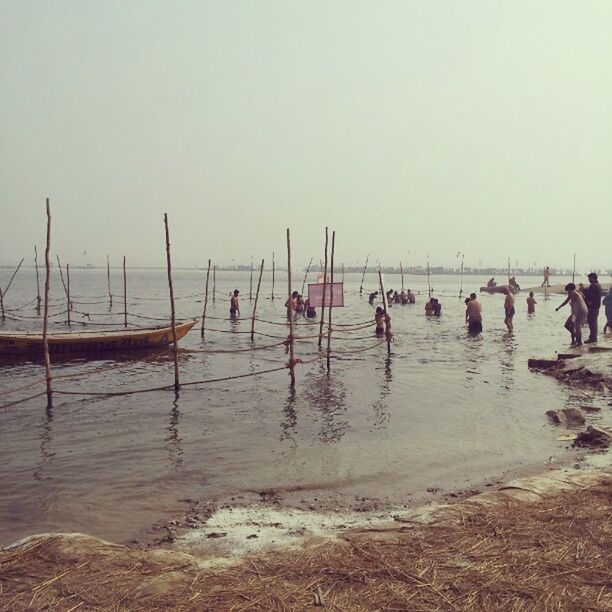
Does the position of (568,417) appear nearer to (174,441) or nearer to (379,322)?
(174,441)

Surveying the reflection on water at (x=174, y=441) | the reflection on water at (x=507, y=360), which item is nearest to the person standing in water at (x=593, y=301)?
the reflection on water at (x=507, y=360)

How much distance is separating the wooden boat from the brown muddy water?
645mm

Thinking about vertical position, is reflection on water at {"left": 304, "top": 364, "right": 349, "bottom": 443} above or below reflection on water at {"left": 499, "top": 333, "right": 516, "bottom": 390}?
below

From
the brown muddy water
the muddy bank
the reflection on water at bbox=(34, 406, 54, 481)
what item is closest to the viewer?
the brown muddy water

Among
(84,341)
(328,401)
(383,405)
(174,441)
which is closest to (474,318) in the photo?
(383,405)

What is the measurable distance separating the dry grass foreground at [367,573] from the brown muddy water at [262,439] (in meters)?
1.44

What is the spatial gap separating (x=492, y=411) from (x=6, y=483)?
328 inches

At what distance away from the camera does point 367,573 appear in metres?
3.95

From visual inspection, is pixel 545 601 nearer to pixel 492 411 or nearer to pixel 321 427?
pixel 321 427

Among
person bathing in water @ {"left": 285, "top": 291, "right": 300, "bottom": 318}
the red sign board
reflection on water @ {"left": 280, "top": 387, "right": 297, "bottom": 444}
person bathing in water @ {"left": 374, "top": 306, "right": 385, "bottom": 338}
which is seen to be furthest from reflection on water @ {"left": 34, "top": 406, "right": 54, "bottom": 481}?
person bathing in water @ {"left": 374, "top": 306, "right": 385, "bottom": 338}

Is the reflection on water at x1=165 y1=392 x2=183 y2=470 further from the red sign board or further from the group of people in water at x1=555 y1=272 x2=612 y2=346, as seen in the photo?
the group of people in water at x1=555 y1=272 x2=612 y2=346

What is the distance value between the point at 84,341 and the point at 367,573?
1519 centimetres

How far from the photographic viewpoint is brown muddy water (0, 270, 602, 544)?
6.57 meters

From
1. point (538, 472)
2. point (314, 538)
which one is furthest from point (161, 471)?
point (538, 472)
